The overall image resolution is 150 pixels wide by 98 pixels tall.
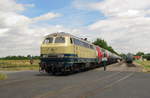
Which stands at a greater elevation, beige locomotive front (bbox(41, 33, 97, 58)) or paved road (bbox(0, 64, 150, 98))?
beige locomotive front (bbox(41, 33, 97, 58))

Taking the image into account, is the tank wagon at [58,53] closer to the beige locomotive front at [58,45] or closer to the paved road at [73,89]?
the beige locomotive front at [58,45]

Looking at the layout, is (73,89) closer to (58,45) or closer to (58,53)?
(58,53)

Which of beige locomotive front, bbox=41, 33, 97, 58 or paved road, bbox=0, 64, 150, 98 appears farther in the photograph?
beige locomotive front, bbox=41, 33, 97, 58

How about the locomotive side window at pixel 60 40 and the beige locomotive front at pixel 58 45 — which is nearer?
the beige locomotive front at pixel 58 45

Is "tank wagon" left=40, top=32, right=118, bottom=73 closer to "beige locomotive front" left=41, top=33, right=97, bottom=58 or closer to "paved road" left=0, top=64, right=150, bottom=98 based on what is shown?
"beige locomotive front" left=41, top=33, right=97, bottom=58

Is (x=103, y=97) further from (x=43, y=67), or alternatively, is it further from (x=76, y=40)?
(x=76, y=40)

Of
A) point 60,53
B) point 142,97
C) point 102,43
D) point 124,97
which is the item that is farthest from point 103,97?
point 102,43

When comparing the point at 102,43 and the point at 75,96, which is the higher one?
the point at 102,43

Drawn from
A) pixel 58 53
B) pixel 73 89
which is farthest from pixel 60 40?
pixel 73 89

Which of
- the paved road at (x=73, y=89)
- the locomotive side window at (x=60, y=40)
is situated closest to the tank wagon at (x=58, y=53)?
the locomotive side window at (x=60, y=40)

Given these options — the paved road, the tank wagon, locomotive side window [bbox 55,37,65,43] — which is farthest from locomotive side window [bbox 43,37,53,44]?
the paved road

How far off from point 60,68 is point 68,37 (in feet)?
9.80

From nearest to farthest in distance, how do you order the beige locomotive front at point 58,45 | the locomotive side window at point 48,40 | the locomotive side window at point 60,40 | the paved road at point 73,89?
the paved road at point 73,89, the beige locomotive front at point 58,45, the locomotive side window at point 60,40, the locomotive side window at point 48,40

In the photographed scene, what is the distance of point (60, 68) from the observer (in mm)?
22266
